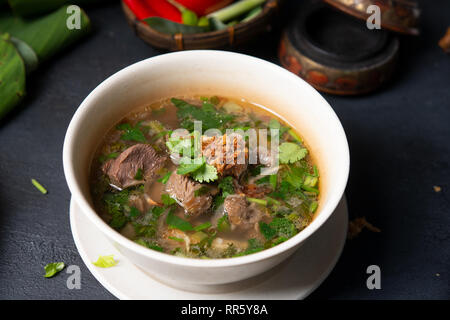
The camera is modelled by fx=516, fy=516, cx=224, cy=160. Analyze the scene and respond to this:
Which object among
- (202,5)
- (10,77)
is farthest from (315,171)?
(10,77)

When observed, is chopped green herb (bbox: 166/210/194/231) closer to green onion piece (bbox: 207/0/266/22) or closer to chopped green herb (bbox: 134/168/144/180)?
chopped green herb (bbox: 134/168/144/180)

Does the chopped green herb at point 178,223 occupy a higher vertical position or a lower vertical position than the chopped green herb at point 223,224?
higher

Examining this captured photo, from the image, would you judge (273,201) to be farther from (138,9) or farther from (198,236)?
(138,9)

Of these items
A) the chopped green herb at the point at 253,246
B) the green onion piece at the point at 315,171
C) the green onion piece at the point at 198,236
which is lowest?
the chopped green herb at the point at 253,246

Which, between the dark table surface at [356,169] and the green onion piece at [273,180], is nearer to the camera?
the green onion piece at [273,180]

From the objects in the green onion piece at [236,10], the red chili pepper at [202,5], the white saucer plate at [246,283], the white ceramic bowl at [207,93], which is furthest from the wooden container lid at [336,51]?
the white saucer plate at [246,283]

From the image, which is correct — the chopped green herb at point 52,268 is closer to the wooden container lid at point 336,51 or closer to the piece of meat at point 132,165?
the piece of meat at point 132,165

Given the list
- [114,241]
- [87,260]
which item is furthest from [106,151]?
[114,241]
